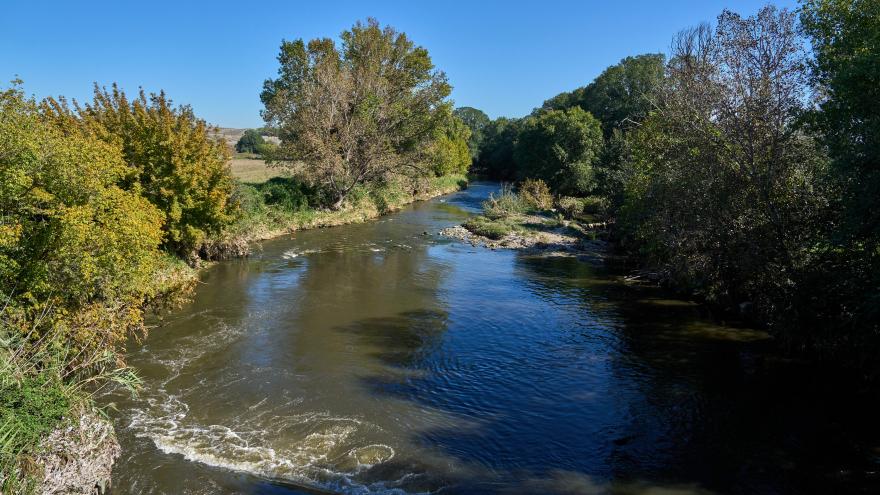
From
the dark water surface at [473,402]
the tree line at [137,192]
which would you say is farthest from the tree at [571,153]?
the dark water surface at [473,402]

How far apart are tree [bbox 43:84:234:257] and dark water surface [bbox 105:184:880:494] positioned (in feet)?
11.7

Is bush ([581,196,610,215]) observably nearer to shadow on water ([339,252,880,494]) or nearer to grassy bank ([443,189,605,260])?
grassy bank ([443,189,605,260])

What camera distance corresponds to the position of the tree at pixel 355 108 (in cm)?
4309

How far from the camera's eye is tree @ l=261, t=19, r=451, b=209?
141ft

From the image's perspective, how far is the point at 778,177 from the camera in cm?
1755

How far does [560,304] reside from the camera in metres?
23.8

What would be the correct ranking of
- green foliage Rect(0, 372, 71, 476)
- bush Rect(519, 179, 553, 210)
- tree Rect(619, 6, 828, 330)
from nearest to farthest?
1. green foliage Rect(0, 372, 71, 476)
2. tree Rect(619, 6, 828, 330)
3. bush Rect(519, 179, 553, 210)

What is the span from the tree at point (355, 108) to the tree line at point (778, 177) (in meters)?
25.9

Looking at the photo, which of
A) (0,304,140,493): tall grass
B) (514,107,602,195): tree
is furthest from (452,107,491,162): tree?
(0,304,140,493): tall grass

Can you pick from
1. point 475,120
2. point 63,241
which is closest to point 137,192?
point 63,241

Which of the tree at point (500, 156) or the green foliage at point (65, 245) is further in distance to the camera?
the tree at point (500, 156)

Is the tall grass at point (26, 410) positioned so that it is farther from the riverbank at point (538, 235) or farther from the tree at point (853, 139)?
the riverbank at point (538, 235)

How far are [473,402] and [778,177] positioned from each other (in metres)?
12.4

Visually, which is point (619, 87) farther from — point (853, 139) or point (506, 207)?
point (853, 139)
